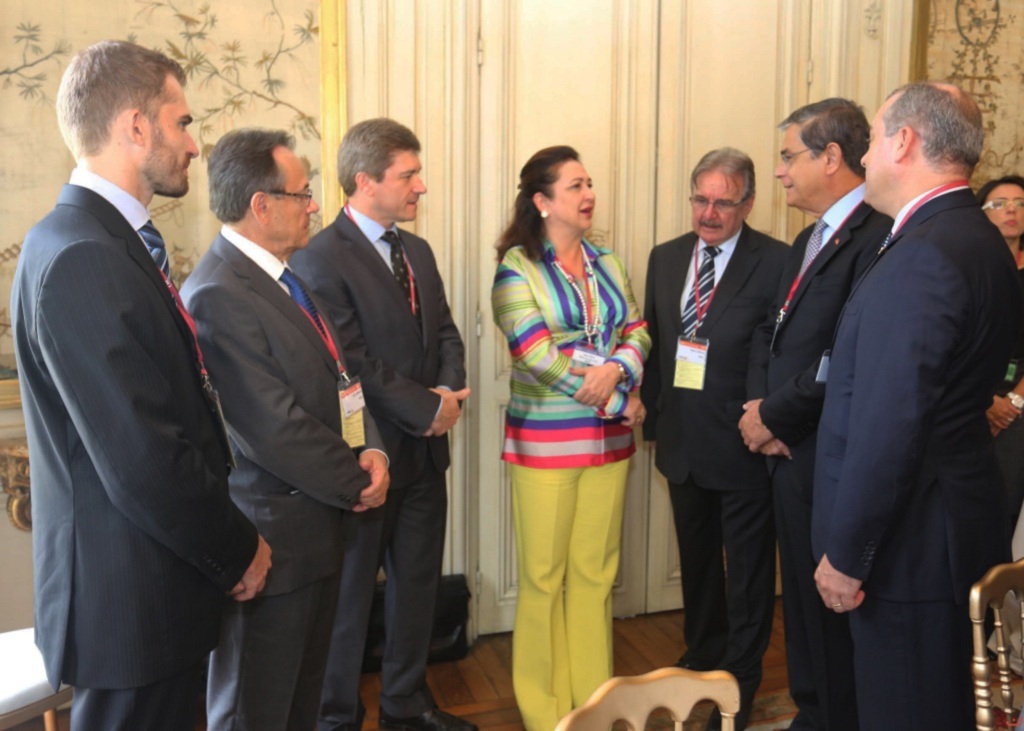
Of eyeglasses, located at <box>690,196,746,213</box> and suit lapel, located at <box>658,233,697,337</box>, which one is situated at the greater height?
eyeglasses, located at <box>690,196,746,213</box>

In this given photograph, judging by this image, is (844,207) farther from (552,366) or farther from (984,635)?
(984,635)

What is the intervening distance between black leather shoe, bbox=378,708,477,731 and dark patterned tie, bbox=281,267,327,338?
4.51 ft

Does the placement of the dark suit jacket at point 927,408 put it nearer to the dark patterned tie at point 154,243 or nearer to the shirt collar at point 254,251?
the shirt collar at point 254,251

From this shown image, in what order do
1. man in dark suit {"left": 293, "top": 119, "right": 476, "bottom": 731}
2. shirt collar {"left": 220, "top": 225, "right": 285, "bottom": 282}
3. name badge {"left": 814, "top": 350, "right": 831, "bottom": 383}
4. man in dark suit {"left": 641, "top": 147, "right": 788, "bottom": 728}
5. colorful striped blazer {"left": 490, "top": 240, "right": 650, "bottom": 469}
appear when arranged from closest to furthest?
1. shirt collar {"left": 220, "top": 225, "right": 285, "bottom": 282}
2. name badge {"left": 814, "top": 350, "right": 831, "bottom": 383}
3. man in dark suit {"left": 293, "top": 119, "right": 476, "bottom": 731}
4. colorful striped blazer {"left": 490, "top": 240, "right": 650, "bottom": 469}
5. man in dark suit {"left": 641, "top": 147, "right": 788, "bottom": 728}

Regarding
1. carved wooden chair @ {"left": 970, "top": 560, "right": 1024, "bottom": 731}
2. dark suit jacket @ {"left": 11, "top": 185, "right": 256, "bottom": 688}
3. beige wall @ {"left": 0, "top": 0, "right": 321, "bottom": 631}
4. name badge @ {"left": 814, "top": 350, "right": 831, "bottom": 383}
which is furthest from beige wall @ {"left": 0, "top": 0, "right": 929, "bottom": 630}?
carved wooden chair @ {"left": 970, "top": 560, "right": 1024, "bottom": 731}

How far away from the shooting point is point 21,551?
302 centimetres

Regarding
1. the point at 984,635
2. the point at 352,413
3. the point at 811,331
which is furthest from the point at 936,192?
the point at 352,413

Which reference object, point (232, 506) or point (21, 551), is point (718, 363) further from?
point (21, 551)

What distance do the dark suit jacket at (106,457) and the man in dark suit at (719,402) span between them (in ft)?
5.90

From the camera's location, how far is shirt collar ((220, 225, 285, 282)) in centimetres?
205

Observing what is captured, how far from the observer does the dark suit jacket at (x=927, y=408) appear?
1809 mm

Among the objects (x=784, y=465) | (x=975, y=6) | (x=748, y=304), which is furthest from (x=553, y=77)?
(x=975, y=6)

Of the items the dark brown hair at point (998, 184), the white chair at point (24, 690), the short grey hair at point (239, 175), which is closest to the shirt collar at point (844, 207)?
the dark brown hair at point (998, 184)

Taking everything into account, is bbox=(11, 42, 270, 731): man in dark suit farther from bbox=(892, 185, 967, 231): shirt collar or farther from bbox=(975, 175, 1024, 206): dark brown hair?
bbox=(975, 175, 1024, 206): dark brown hair
